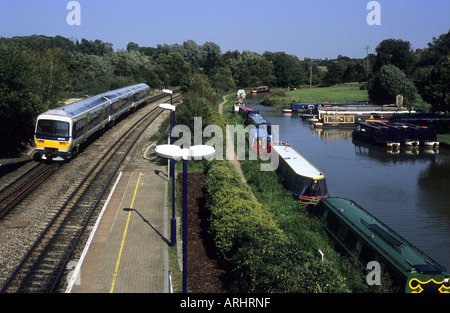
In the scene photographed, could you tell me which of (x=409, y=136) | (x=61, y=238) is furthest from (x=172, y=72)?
(x=61, y=238)

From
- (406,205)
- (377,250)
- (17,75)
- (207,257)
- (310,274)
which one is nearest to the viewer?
(310,274)

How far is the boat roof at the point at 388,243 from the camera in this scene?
1453cm

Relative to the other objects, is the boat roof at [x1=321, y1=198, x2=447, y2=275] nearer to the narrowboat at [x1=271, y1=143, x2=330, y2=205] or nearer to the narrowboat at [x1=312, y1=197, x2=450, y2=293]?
the narrowboat at [x1=312, y1=197, x2=450, y2=293]

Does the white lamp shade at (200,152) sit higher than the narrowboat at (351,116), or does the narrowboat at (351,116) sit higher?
the narrowboat at (351,116)

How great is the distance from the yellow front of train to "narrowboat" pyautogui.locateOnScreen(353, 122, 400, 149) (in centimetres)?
3809

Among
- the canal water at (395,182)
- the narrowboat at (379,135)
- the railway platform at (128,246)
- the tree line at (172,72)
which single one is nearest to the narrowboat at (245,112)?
the canal water at (395,182)

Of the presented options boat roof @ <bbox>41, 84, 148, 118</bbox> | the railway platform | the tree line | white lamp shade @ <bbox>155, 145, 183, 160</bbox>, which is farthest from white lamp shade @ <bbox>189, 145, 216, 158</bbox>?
the tree line

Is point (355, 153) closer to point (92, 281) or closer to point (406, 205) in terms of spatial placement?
point (406, 205)

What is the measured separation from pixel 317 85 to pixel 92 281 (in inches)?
5586

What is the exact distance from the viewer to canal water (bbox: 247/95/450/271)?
25000mm

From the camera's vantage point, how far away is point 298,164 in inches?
1130

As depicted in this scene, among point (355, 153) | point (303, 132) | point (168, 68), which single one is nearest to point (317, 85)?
point (168, 68)

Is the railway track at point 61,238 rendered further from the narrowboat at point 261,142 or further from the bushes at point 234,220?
the narrowboat at point 261,142

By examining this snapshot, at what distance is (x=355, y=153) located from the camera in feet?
160
